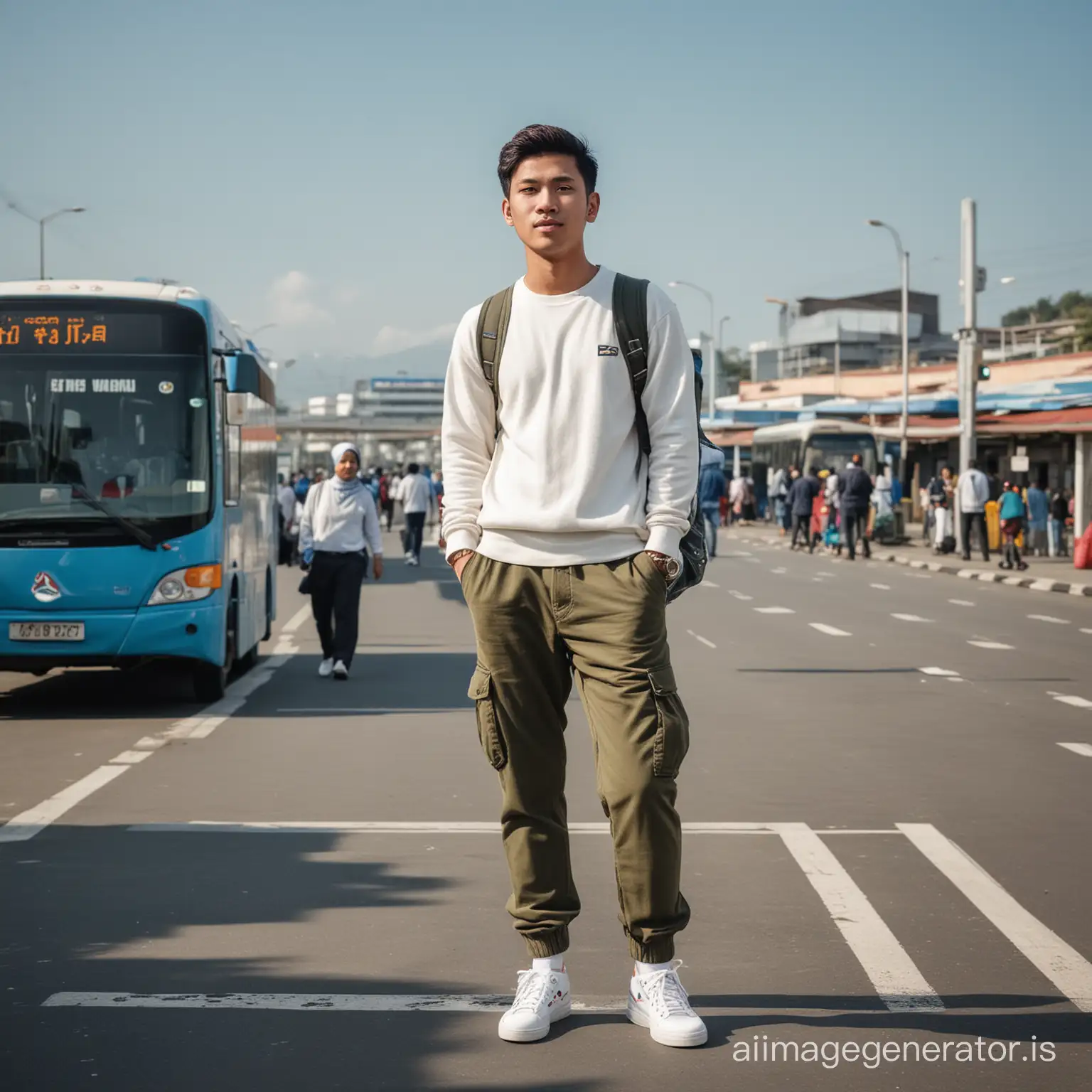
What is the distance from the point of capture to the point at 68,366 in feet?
39.7

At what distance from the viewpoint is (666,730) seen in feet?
14.1

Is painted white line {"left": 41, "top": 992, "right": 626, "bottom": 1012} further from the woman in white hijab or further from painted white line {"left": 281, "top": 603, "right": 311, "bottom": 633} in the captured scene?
painted white line {"left": 281, "top": 603, "right": 311, "bottom": 633}

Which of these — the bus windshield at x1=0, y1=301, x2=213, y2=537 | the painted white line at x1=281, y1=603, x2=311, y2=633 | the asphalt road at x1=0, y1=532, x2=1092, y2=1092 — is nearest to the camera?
the asphalt road at x1=0, y1=532, x2=1092, y2=1092

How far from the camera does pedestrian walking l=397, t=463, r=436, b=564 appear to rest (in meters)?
33.4

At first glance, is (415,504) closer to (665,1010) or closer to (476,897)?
(476,897)

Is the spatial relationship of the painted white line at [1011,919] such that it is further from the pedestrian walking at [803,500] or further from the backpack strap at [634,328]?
the pedestrian walking at [803,500]

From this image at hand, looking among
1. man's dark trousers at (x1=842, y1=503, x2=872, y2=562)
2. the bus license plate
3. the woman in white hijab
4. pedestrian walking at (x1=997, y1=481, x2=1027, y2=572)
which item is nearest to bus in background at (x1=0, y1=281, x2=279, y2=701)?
the bus license plate

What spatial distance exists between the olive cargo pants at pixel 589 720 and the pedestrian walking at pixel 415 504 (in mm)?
28606

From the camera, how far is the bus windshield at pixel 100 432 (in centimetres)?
1179

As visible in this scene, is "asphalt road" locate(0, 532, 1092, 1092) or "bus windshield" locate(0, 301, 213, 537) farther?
"bus windshield" locate(0, 301, 213, 537)

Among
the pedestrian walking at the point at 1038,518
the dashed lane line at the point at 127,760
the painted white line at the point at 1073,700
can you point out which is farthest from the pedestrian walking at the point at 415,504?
the painted white line at the point at 1073,700

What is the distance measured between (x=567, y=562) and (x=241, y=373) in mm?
8168

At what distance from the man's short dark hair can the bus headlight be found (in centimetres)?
760

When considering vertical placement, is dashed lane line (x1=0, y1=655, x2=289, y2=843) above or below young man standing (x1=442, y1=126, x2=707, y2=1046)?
below
